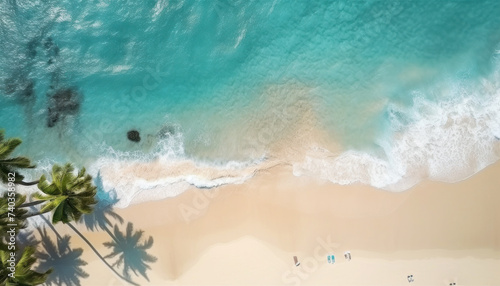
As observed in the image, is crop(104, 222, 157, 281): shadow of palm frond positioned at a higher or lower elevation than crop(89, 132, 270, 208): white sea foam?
lower

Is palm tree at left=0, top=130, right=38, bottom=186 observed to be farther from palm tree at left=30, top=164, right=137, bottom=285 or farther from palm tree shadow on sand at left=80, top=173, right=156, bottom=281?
palm tree shadow on sand at left=80, top=173, right=156, bottom=281

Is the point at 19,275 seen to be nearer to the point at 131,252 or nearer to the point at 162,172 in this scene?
the point at 131,252

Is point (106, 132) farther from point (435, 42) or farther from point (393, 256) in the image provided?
point (435, 42)

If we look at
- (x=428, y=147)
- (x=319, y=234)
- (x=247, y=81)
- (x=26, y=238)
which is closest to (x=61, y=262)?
(x=26, y=238)

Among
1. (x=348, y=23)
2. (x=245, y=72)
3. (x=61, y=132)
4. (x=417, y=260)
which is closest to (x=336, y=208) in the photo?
(x=417, y=260)

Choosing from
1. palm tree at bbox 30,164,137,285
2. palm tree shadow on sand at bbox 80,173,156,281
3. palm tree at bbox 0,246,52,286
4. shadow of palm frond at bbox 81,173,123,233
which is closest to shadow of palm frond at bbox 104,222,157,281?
palm tree shadow on sand at bbox 80,173,156,281
